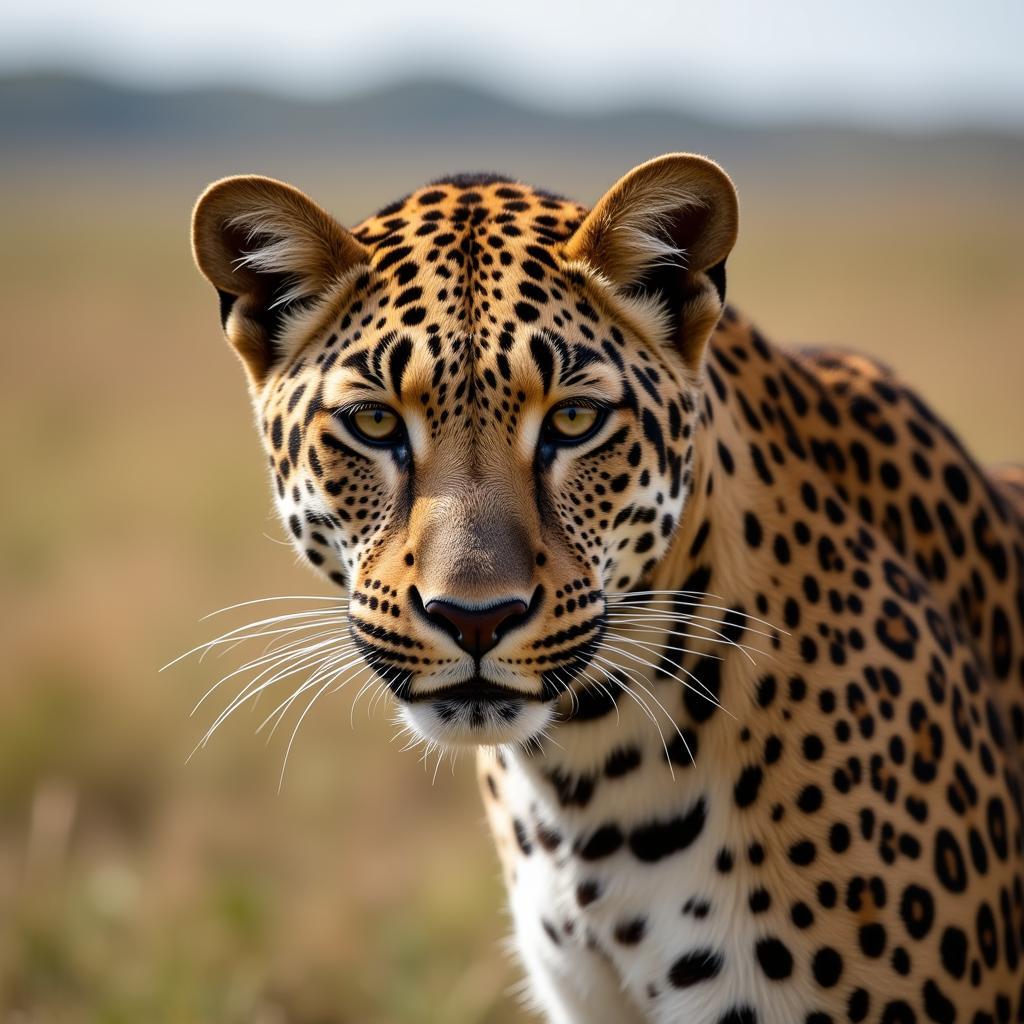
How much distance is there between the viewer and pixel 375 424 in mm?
3902

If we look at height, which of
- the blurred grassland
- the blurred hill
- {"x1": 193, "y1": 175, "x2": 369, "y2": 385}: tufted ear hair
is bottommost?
the blurred grassland

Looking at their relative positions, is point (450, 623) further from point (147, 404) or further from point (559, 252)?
point (147, 404)

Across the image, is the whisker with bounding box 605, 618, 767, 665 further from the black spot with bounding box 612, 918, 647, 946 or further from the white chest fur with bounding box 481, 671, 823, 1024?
the black spot with bounding box 612, 918, 647, 946

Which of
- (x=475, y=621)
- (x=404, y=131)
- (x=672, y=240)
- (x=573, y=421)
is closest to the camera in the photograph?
(x=475, y=621)

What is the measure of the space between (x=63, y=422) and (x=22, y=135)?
137 meters

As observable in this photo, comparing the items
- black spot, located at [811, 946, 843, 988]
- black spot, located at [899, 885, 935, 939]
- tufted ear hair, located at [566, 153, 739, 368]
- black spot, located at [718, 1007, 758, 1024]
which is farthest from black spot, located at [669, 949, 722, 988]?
tufted ear hair, located at [566, 153, 739, 368]

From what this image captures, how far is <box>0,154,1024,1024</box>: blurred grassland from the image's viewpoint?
279 inches

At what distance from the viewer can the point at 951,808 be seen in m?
4.29

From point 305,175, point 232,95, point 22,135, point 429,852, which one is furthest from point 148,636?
point 232,95

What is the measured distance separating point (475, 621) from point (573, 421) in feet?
2.21

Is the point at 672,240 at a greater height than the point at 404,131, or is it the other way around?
the point at 404,131

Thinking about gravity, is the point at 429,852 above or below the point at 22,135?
below

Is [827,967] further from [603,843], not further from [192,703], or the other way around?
[192,703]

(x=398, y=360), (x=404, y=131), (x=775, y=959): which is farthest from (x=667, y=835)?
(x=404, y=131)
